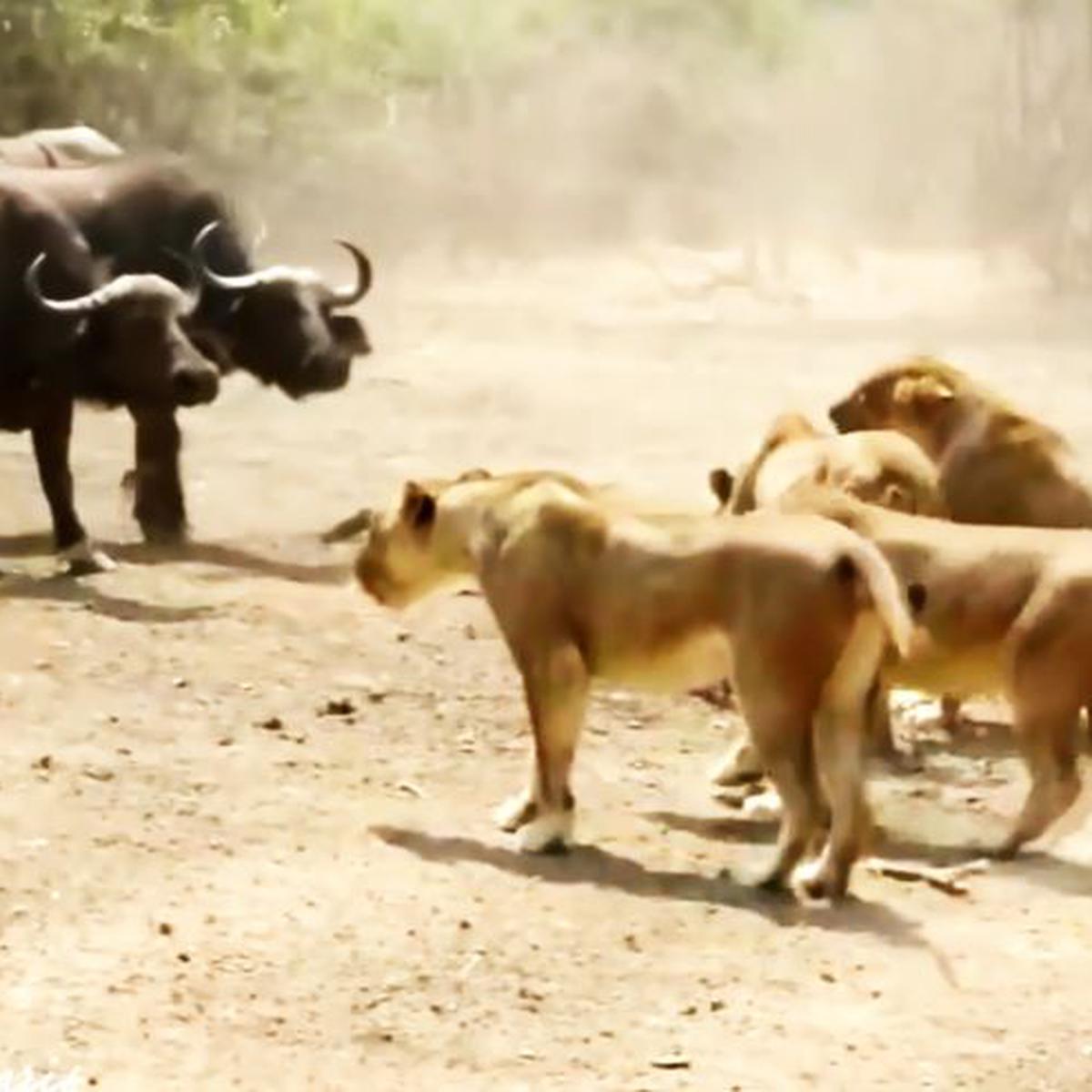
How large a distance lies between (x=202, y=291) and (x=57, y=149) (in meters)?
1.81

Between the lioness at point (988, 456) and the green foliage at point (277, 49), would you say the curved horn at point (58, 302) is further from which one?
the green foliage at point (277, 49)

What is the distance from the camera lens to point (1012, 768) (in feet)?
20.4

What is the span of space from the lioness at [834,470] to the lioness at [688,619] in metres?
0.92

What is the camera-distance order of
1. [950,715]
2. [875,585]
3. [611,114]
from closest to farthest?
[875,585] < [950,715] < [611,114]

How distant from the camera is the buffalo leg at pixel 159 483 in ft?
29.8

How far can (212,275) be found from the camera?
9.07m

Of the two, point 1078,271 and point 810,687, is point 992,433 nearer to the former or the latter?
point 810,687

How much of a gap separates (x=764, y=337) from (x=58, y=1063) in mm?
9196

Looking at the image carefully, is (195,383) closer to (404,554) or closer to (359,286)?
(359,286)

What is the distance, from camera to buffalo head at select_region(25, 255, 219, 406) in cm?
838

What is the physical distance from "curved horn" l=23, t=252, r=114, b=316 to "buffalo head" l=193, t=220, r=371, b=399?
2.53ft

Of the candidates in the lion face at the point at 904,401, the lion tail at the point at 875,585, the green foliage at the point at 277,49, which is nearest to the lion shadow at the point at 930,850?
the lion tail at the point at 875,585

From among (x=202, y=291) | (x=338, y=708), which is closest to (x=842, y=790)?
(x=338, y=708)

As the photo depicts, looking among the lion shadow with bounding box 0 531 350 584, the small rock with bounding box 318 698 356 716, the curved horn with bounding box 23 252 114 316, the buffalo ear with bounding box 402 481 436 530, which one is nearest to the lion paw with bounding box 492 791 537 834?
the buffalo ear with bounding box 402 481 436 530
